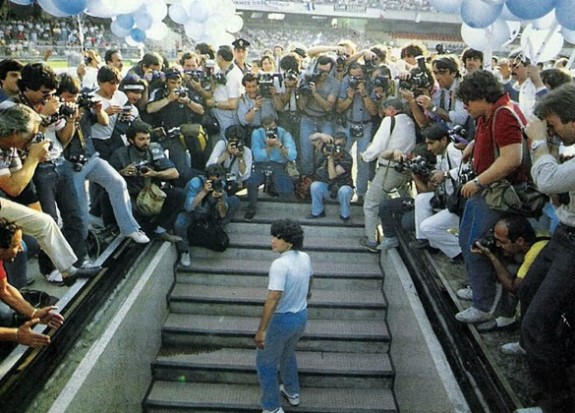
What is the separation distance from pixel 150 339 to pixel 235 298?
881mm

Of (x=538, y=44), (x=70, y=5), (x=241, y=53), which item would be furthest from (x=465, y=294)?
(x=70, y=5)

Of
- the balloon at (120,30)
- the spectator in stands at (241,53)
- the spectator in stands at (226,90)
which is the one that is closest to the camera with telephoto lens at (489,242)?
the spectator in stands at (226,90)

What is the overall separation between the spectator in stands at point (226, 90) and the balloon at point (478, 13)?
2.40 m

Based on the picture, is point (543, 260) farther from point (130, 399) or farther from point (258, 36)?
point (258, 36)

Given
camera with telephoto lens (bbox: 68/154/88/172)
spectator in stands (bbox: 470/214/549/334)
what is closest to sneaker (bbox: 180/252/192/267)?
camera with telephoto lens (bbox: 68/154/88/172)

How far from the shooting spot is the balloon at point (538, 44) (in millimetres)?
5609

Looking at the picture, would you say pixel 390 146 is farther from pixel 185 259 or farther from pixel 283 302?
pixel 185 259

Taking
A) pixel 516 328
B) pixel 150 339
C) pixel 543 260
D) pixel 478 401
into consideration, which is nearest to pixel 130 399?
pixel 150 339

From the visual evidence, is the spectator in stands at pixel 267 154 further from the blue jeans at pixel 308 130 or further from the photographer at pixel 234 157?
the blue jeans at pixel 308 130

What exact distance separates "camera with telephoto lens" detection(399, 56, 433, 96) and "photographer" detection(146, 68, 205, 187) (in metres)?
2.17

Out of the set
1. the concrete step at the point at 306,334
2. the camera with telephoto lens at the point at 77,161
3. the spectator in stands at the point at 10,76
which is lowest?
the concrete step at the point at 306,334

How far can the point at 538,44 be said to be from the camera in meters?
5.66

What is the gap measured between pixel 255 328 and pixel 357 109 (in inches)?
103

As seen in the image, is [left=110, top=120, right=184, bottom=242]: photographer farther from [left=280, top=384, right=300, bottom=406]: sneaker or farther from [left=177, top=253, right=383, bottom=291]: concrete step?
[left=280, top=384, right=300, bottom=406]: sneaker
